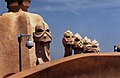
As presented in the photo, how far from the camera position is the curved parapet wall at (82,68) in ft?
26.2

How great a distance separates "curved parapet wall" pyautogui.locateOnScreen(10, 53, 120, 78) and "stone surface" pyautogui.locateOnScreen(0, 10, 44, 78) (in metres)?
5.60

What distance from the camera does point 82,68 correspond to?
26.4ft

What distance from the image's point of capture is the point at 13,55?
1385cm

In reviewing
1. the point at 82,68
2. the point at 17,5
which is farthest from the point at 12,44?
the point at 82,68

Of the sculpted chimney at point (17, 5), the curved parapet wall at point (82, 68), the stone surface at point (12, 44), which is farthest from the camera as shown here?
the sculpted chimney at point (17, 5)

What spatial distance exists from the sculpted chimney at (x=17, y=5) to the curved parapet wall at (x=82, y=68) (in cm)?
671

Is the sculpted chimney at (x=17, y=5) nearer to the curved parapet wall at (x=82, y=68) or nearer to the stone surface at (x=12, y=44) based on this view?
the stone surface at (x=12, y=44)

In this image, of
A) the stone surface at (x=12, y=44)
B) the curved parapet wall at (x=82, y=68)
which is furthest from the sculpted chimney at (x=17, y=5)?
the curved parapet wall at (x=82, y=68)

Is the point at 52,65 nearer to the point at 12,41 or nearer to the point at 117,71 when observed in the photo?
the point at 117,71

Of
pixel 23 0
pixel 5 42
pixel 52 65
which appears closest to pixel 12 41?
pixel 5 42

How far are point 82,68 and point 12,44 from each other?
6.27 meters

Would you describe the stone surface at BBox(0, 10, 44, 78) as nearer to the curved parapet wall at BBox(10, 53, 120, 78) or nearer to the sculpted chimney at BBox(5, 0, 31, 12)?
the sculpted chimney at BBox(5, 0, 31, 12)

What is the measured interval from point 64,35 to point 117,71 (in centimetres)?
561

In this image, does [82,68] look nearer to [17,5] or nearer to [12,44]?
[12,44]
